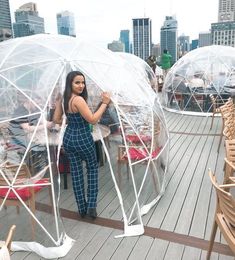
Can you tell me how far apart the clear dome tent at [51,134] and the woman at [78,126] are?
0.68 feet

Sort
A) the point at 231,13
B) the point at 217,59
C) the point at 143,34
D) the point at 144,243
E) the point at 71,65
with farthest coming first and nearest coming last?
1. the point at 231,13
2. the point at 143,34
3. the point at 217,59
4. the point at 71,65
5. the point at 144,243

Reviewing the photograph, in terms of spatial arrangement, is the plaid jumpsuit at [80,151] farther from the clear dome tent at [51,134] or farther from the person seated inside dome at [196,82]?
the person seated inside dome at [196,82]

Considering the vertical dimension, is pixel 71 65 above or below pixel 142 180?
above

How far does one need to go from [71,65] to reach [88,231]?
6.80 feet

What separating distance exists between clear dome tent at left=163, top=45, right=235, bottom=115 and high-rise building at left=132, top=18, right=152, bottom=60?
32402 millimetres

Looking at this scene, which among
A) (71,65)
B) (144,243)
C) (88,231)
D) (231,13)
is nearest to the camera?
(144,243)

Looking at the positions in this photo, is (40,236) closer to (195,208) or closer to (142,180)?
(142,180)

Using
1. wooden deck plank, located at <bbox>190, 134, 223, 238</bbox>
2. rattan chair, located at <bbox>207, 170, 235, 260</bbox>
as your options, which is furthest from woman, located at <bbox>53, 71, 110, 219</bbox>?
rattan chair, located at <bbox>207, 170, 235, 260</bbox>

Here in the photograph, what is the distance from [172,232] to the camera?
3561 mm

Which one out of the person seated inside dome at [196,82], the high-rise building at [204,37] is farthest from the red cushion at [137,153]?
the high-rise building at [204,37]

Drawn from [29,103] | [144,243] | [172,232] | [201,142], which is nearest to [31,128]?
[29,103]

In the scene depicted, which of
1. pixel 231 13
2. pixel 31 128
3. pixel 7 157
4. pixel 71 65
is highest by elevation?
pixel 231 13

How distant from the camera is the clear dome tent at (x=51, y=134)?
3.36 metres

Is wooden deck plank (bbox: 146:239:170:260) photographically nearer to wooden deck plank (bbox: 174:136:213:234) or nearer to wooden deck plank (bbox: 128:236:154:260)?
wooden deck plank (bbox: 128:236:154:260)
